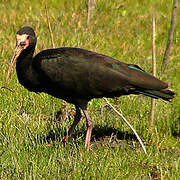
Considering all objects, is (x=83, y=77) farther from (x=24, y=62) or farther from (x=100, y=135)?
(x=100, y=135)

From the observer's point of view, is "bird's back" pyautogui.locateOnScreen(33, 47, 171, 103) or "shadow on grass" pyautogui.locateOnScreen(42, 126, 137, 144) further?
"shadow on grass" pyautogui.locateOnScreen(42, 126, 137, 144)

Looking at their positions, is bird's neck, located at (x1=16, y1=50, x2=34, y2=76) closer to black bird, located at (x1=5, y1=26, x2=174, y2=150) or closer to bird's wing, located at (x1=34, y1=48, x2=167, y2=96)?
black bird, located at (x1=5, y1=26, x2=174, y2=150)

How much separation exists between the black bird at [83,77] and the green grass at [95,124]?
1.29ft

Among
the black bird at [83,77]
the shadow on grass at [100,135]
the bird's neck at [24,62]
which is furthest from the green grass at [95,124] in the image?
the bird's neck at [24,62]

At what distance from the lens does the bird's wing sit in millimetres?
4496

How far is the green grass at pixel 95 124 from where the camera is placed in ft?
12.4

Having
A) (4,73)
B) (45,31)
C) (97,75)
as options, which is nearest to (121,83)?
(97,75)

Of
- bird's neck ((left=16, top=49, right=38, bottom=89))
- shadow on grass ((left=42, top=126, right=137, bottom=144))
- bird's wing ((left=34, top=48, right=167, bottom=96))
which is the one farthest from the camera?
shadow on grass ((left=42, top=126, right=137, bottom=144))

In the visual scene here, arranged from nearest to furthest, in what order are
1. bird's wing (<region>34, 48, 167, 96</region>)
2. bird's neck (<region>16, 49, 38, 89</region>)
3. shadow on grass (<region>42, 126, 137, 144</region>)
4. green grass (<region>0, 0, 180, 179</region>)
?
green grass (<region>0, 0, 180, 179</region>)
bird's wing (<region>34, 48, 167, 96</region>)
bird's neck (<region>16, 49, 38, 89</region>)
shadow on grass (<region>42, 126, 137, 144</region>)

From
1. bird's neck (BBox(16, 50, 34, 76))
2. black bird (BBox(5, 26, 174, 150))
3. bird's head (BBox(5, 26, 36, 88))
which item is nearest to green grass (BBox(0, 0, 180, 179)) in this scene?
black bird (BBox(5, 26, 174, 150))

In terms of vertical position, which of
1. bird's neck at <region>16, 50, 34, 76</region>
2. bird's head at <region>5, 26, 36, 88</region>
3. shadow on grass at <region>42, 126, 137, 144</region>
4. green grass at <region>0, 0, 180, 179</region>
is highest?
bird's head at <region>5, 26, 36, 88</region>

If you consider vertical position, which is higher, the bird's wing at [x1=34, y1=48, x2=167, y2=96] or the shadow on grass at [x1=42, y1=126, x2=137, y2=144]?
the bird's wing at [x1=34, y1=48, x2=167, y2=96]

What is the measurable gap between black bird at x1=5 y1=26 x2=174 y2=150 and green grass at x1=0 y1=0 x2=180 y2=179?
0.39 meters

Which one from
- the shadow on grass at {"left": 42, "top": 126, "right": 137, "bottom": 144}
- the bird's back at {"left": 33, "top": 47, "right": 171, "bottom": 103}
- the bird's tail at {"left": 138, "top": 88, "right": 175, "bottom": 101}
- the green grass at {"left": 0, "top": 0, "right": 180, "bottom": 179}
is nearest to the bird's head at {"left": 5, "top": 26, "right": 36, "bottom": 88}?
the bird's back at {"left": 33, "top": 47, "right": 171, "bottom": 103}
